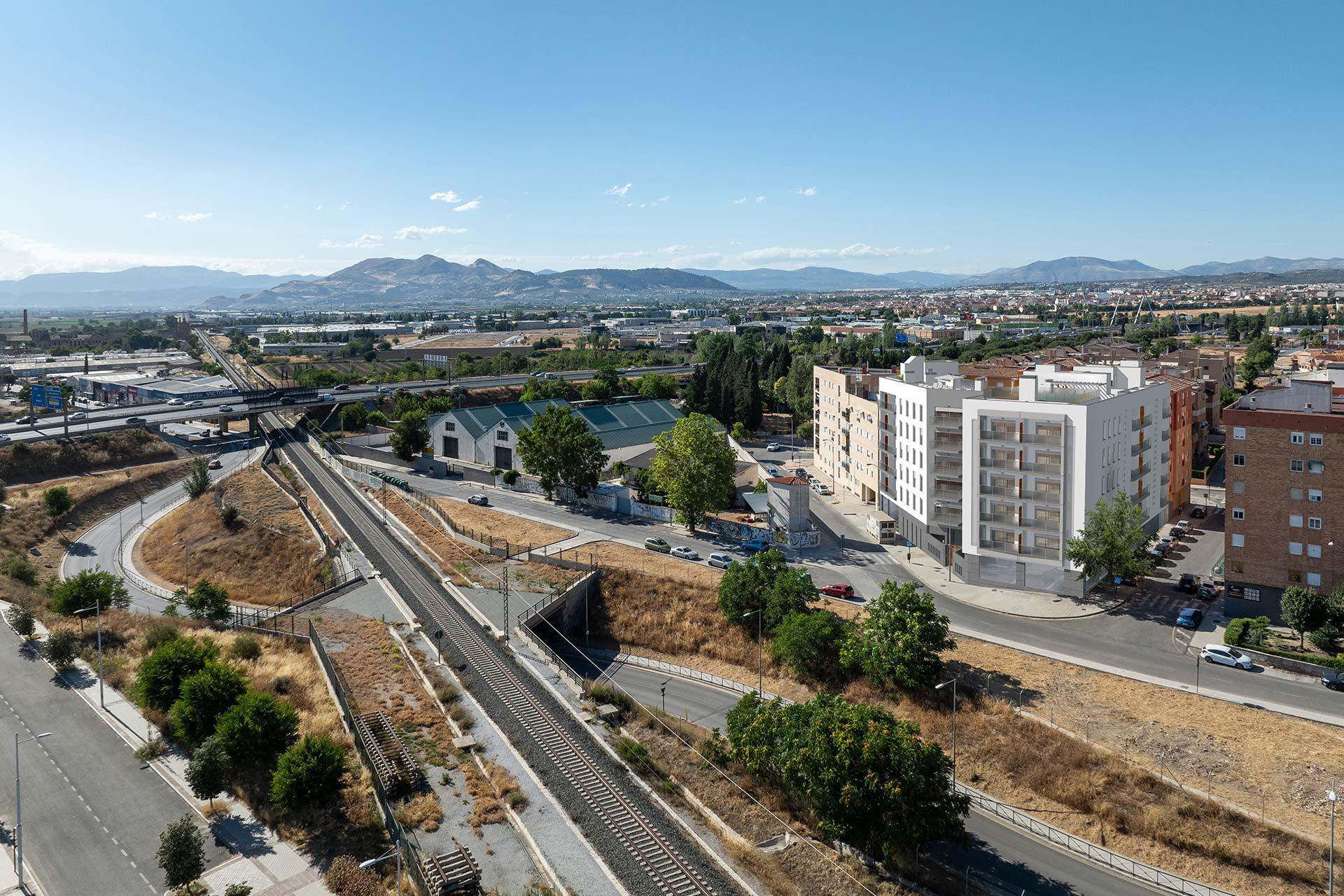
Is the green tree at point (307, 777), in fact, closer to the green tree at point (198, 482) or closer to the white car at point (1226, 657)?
the white car at point (1226, 657)

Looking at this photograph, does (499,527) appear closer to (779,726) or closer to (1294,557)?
(779,726)

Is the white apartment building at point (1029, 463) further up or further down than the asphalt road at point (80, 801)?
further up

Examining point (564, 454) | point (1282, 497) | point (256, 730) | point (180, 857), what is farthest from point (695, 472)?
point (180, 857)

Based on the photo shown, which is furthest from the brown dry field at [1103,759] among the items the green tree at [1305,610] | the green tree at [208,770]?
the green tree at [208,770]

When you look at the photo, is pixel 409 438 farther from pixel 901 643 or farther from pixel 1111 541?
pixel 1111 541

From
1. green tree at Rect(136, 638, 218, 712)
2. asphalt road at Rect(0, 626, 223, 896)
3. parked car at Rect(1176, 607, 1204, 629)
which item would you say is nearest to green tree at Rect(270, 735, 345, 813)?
asphalt road at Rect(0, 626, 223, 896)

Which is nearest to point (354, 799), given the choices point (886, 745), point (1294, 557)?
point (886, 745)

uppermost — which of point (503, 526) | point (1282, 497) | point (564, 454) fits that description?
point (1282, 497)
